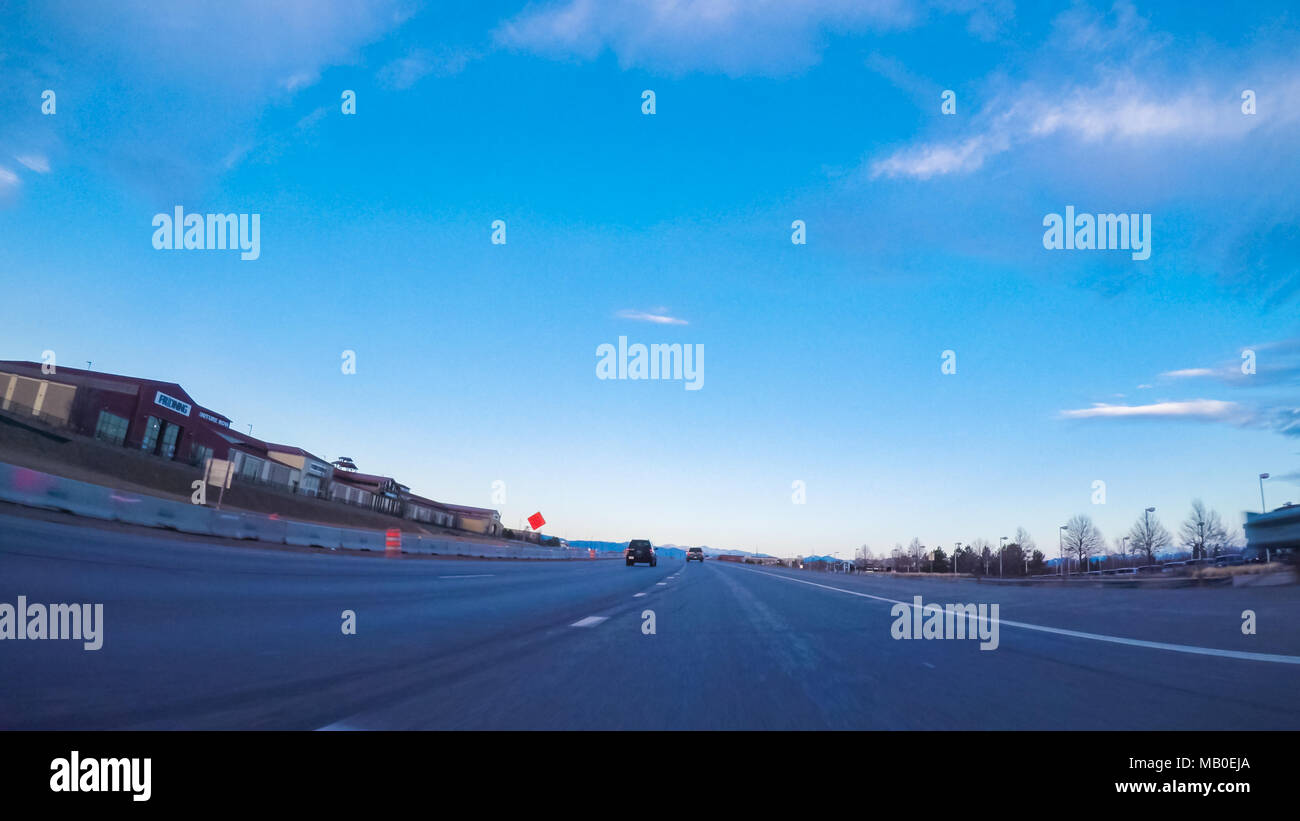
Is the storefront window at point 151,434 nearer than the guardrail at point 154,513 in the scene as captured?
No

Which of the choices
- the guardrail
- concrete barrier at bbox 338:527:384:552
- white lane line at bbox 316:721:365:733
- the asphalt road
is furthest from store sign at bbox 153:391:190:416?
white lane line at bbox 316:721:365:733

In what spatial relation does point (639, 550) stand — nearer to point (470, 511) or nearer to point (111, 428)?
point (111, 428)

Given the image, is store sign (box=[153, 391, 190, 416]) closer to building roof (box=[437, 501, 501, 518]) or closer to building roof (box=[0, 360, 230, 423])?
building roof (box=[0, 360, 230, 423])

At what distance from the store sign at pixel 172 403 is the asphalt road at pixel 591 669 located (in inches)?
2204

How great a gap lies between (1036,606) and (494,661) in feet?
39.1

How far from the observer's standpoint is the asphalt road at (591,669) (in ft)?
12.3

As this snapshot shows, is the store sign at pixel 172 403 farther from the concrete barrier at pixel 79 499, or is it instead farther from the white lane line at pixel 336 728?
the white lane line at pixel 336 728

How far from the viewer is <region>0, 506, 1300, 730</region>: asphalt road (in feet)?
12.3

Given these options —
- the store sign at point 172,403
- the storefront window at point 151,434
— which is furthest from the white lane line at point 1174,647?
the store sign at point 172,403

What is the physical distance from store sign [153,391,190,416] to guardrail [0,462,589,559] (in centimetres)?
3301

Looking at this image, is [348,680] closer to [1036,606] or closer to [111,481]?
[1036,606]
